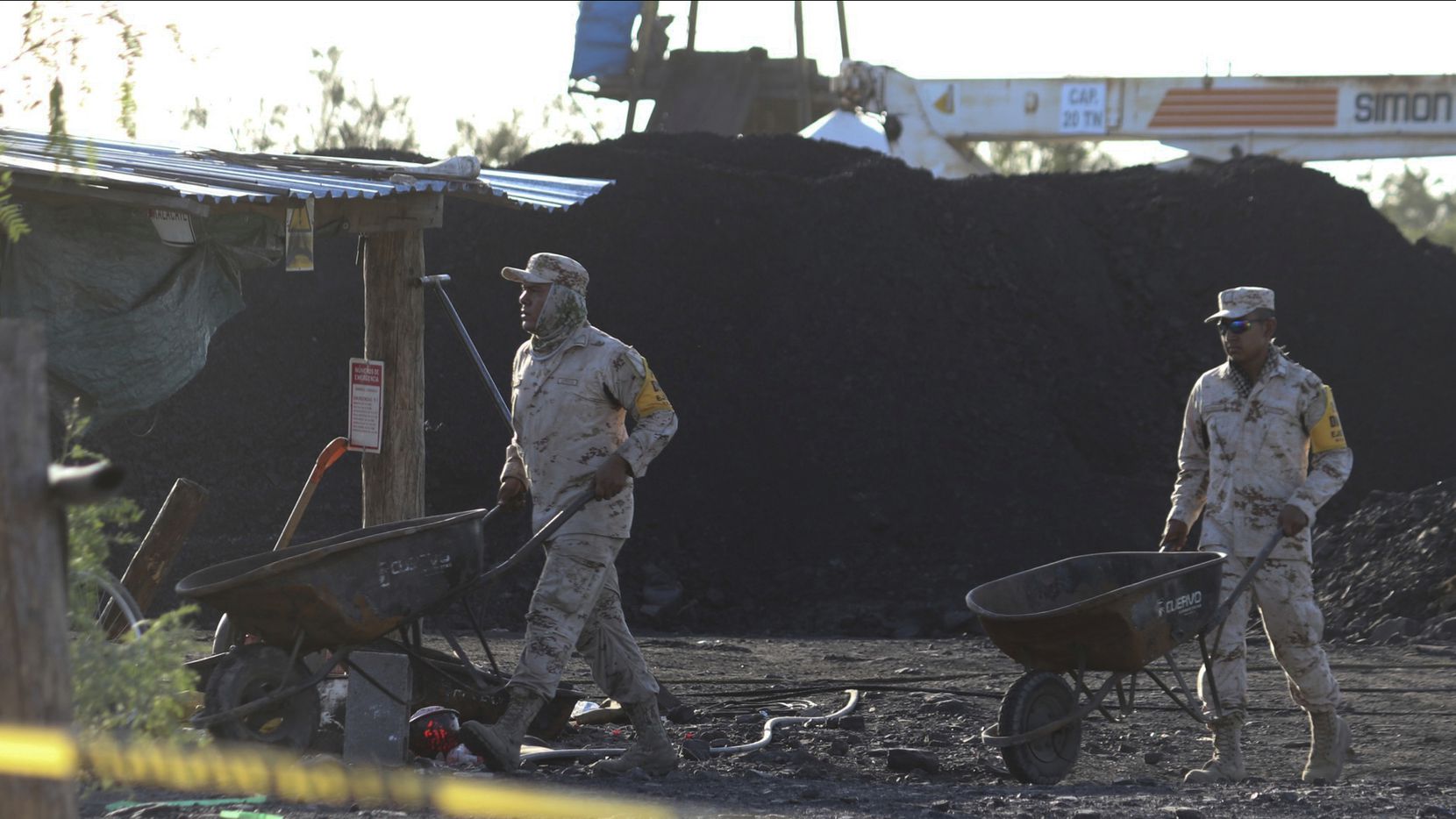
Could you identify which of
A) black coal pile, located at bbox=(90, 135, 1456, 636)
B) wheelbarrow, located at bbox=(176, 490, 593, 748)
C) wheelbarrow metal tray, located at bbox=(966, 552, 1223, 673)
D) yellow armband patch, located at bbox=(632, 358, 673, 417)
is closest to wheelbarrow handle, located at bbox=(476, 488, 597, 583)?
wheelbarrow, located at bbox=(176, 490, 593, 748)

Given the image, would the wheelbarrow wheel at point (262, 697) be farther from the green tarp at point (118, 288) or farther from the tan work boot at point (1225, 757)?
the tan work boot at point (1225, 757)

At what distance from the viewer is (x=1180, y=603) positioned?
631 cm

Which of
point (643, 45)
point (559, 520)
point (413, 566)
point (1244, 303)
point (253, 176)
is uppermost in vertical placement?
point (643, 45)

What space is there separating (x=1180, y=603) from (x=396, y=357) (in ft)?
13.2

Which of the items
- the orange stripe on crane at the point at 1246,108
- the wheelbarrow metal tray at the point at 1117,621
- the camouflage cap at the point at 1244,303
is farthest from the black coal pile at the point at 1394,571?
the orange stripe on crane at the point at 1246,108

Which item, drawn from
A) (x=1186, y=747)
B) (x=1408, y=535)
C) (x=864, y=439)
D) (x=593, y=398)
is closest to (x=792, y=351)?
(x=864, y=439)

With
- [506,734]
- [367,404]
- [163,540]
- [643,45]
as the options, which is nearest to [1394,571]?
[367,404]

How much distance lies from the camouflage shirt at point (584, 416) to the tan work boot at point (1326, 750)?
2929 mm

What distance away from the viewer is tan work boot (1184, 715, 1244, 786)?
670 cm

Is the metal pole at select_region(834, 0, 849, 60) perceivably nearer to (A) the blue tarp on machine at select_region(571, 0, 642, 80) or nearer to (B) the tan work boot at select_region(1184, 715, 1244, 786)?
(A) the blue tarp on machine at select_region(571, 0, 642, 80)

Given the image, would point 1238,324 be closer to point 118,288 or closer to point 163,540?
point 163,540

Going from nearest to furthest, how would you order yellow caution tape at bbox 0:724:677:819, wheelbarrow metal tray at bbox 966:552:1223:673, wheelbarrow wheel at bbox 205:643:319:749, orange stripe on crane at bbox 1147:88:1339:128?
yellow caution tape at bbox 0:724:677:819 → wheelbarrow wheel at bbox 205:643:319:749 → wheelbarrow metal tray at bbox 966:552:1223:673 → orange stripe on crane at bbox 1147:88:1339:128

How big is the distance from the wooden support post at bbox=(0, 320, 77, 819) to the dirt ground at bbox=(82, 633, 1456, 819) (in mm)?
2490

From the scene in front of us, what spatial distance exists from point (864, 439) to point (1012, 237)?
183 inches
